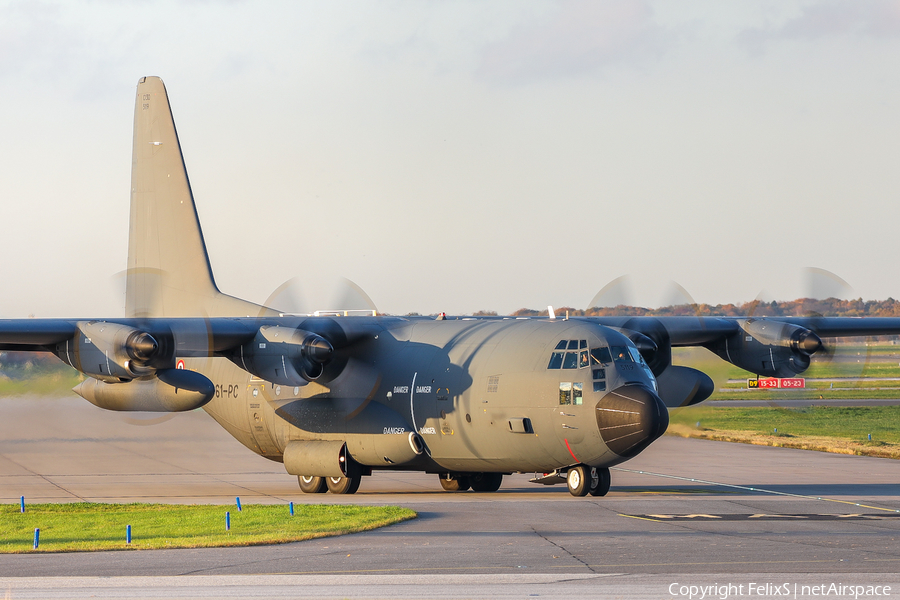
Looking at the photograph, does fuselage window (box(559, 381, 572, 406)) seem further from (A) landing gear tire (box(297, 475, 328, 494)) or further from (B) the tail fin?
(B) the tail fin

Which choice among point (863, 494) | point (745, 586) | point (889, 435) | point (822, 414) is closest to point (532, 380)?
point (863, 494)

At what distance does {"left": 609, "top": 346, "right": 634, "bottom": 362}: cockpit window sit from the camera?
21797 millimetres

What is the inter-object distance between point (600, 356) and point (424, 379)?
178 inches

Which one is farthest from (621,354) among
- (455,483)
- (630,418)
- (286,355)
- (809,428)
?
(809,428)

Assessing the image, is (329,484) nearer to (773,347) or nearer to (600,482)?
(600,482)

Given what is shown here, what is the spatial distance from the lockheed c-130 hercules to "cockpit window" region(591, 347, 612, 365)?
34 millimetres

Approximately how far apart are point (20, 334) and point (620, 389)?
43.0 ft

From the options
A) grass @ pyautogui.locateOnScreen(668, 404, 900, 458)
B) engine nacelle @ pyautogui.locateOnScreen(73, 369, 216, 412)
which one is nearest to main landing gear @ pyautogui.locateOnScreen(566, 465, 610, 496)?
grass @ pyautogui.locateOnScreen(668, 404, 900, 458)

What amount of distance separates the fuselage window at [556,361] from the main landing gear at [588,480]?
2365mm

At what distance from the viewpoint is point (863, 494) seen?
2420 cm

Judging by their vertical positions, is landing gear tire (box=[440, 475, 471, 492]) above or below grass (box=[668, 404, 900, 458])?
below

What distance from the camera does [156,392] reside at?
2402cm

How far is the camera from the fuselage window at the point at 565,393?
71.2 ft

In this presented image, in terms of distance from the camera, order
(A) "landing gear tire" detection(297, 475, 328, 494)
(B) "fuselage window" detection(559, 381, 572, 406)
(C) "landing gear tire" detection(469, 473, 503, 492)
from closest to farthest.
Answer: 1. (B) "fuselage window" detection(559, 381, 572, 406)
2. (C) "landing gear tire" detection(469, 473, 503, 492)
3. (A) "landing gear tire" detection(297, 475, 328, 494)
